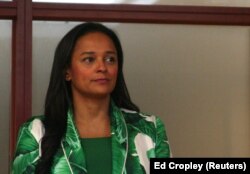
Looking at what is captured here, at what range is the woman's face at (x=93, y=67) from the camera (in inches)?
78.7

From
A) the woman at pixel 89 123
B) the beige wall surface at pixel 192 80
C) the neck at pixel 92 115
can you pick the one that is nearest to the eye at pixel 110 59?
the woman at pixel 89 123

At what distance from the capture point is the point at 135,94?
8.63 feet

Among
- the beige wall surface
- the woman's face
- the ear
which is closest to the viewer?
the woman's face

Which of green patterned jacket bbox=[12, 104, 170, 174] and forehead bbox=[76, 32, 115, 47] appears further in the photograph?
forehead bbox=[76, 32, 115, 47]

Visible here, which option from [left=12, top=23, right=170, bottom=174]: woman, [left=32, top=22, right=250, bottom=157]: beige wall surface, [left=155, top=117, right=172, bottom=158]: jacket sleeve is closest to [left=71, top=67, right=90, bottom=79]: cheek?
[left=12, top=23, right=170, bottom=174]: woman

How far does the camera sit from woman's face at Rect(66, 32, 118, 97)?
6.56ft

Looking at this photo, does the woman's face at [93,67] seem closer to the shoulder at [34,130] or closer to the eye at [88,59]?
the eye at [88,59]

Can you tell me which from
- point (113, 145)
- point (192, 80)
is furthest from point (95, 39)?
point (192, 80)

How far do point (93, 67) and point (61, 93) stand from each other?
177mm

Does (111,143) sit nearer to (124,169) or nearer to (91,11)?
(124,169)

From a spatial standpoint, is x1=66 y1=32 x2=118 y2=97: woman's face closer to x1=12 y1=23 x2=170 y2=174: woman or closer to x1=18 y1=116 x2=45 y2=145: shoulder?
x1=12 y1=23 x2=170 y2=174: woman

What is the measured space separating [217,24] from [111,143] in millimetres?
1015

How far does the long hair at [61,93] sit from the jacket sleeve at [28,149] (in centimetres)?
3

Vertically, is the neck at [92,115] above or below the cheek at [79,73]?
below
